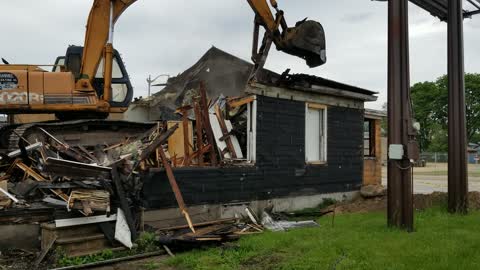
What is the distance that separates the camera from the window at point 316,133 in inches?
529

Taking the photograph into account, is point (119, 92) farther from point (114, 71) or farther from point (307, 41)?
point (307, 41)

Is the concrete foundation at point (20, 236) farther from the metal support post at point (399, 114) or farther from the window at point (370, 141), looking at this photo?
the window at point (370, 141)

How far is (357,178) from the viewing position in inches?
594

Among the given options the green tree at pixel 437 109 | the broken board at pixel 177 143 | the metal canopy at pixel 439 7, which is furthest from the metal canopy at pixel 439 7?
the green tree at pixel 437 109

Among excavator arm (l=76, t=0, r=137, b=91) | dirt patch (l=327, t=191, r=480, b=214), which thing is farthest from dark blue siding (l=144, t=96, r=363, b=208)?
excavator arm (l=76, t=0, r=137, b=91)

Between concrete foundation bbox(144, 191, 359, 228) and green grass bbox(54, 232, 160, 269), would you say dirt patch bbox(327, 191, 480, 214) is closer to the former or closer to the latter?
concrete foundation bbox(144, 191, 359, 228)

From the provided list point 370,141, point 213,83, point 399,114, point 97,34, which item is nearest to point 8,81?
point 97,34

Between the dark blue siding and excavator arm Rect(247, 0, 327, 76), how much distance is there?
122 centimetres

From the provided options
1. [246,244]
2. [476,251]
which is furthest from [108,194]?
[476,251]

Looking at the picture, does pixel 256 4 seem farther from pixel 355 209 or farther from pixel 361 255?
pixel 361 255

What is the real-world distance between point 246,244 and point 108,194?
7.94 feet

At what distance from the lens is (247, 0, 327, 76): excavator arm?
11.8 metres

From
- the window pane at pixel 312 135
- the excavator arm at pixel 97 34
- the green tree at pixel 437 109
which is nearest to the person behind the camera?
the excavator arm at pixel 97 34

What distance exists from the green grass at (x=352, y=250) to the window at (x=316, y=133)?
429 centimetres
